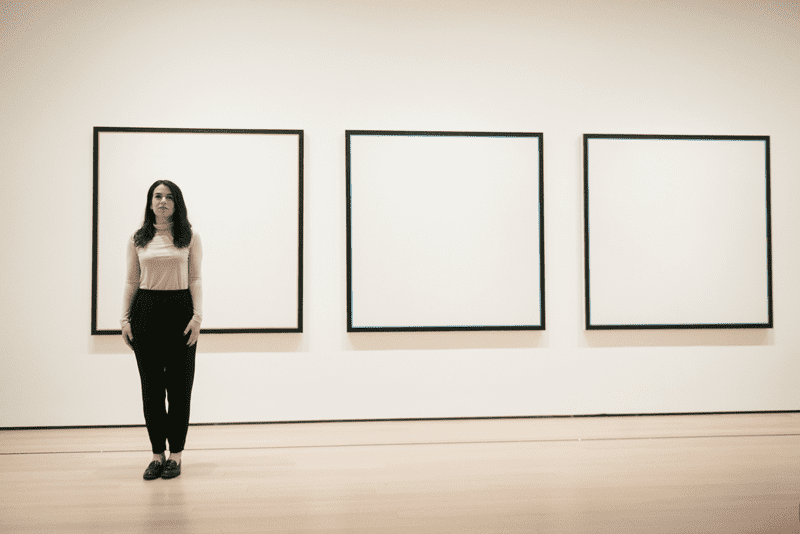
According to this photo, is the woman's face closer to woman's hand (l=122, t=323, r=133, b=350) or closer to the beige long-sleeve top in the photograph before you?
the beige long-sleeve top

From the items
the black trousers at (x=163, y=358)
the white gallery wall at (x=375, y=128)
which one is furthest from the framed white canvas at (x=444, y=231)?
the black trousers at (x=163, y=358)

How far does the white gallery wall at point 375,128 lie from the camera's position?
126 inches

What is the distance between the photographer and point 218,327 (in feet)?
10.6

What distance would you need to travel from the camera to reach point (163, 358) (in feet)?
7.63

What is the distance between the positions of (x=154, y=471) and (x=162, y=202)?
1.24 metres

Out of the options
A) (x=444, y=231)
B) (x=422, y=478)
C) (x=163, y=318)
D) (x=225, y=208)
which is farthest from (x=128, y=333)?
(x=444, y=231)

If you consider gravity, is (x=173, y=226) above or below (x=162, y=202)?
below

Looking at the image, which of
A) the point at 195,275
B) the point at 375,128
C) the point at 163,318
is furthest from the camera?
the point at 375,128

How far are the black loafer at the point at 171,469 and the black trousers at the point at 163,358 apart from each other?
6 cm

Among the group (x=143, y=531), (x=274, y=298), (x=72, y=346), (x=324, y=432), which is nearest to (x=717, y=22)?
(x=274, y=298)

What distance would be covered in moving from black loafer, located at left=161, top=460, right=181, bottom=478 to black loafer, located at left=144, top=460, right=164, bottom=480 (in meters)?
0.02

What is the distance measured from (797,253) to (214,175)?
400 centimetres

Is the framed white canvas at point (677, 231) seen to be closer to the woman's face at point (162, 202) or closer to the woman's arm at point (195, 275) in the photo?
the woman's arm at point (195, 275)

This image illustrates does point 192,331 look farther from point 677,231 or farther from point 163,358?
point 677,231
